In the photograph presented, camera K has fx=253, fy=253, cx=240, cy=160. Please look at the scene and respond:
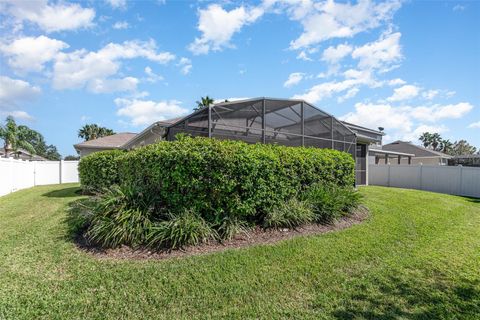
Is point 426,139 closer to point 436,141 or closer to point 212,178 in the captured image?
point 436,141

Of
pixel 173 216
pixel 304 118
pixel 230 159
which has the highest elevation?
pixel 304 118

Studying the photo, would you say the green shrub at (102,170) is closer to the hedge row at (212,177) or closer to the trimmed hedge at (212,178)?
the hedge row at (212,177)

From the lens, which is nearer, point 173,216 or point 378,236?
point 173,216

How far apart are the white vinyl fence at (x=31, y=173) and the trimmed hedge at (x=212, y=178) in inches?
470

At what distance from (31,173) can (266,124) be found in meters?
18.0

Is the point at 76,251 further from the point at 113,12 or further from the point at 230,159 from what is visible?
the point at 113,12

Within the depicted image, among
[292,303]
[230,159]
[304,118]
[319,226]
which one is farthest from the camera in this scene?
[304,118]

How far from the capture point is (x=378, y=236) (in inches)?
233

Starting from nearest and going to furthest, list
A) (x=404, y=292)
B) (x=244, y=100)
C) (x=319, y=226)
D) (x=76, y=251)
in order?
(x=404, y=292) → (x=76, y=251) → (x=319, y=226) → (x=244, y=100)

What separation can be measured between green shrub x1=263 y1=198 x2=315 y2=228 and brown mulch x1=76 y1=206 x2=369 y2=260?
14 centimetres

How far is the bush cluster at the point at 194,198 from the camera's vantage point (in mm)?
4902

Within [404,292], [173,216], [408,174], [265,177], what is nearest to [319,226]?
[265,177]

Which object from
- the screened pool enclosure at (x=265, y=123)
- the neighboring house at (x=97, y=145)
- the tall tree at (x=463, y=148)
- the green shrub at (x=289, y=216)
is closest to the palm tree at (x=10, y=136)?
the neighboring house at (x=97, y=145)

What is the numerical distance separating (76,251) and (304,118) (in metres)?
9.32
